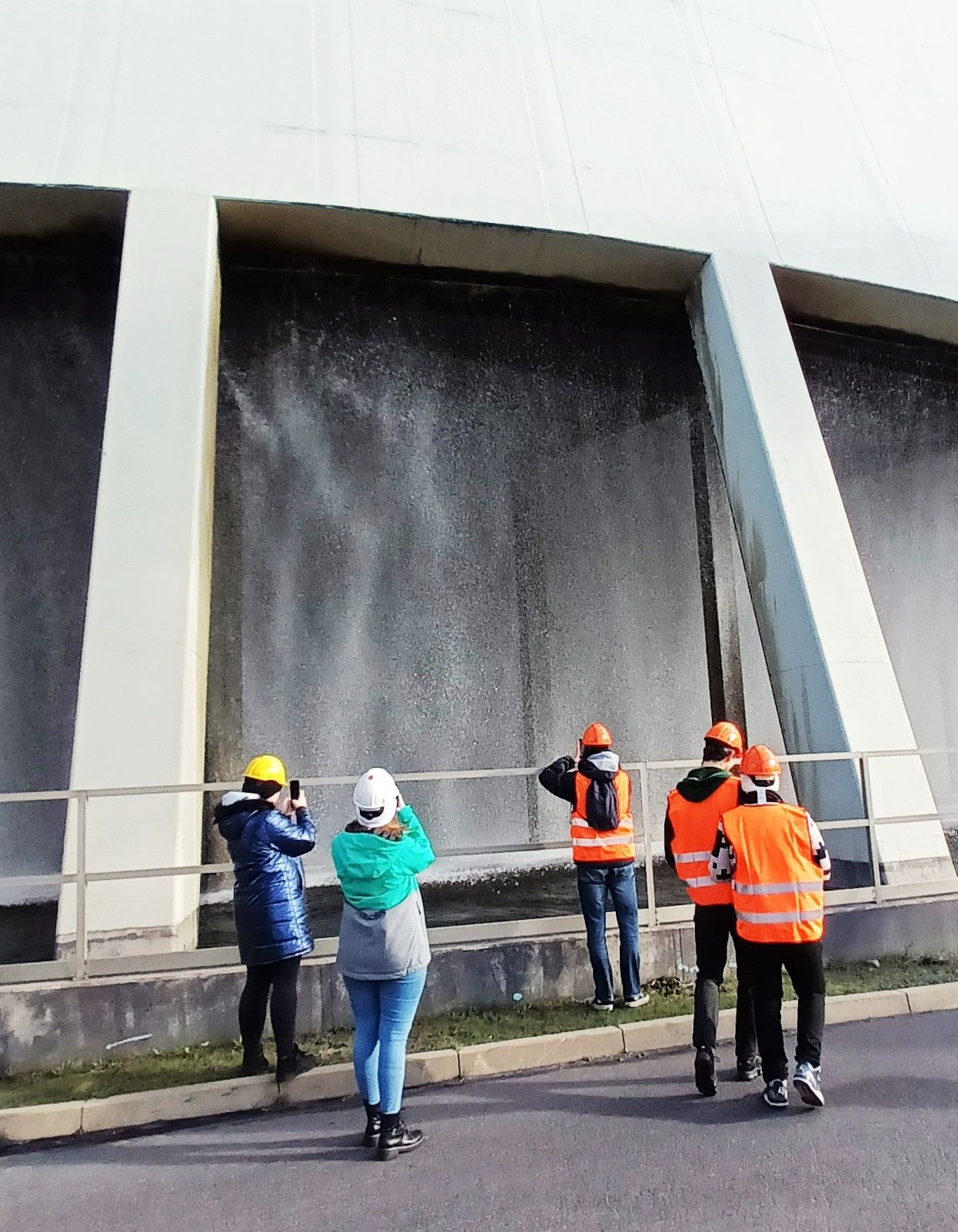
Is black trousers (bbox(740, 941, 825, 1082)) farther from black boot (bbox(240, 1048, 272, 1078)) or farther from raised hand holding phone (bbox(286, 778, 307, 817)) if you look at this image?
black boot (bbox(240, 1048, 272, 1078))

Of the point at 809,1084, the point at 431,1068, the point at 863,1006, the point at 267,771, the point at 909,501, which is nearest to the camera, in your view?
the point at 809,1084

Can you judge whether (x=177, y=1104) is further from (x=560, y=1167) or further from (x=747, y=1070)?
(x=747, y=1070)

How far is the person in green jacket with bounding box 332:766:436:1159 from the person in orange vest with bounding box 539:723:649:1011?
5.89 ft

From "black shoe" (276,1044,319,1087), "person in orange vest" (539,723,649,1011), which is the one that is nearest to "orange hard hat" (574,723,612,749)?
"person in orange vest" (539,723,649,1011)

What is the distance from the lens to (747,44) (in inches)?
457

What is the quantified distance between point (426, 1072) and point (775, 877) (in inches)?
84.6

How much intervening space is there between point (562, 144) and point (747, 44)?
4.03 meters

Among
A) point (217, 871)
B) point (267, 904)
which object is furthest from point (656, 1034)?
point (217, 871)

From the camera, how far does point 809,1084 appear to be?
3.63 metres

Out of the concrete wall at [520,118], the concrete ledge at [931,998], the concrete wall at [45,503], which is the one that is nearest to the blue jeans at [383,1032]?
the concrete ledge at [931,998]

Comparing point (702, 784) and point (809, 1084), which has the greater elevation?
point (702, 784)

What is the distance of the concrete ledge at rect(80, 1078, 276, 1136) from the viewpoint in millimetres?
4031

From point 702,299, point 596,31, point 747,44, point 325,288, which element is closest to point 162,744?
point 325,288

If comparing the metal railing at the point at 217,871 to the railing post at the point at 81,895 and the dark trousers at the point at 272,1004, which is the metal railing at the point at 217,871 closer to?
the railing post at the point at 81,895
